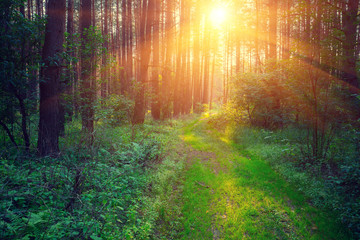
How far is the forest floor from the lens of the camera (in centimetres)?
387

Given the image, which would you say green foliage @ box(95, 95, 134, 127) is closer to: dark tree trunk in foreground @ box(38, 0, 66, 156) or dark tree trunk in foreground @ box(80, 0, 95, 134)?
dark tree trunk in foreground @ box(80, 0, 95, 134)

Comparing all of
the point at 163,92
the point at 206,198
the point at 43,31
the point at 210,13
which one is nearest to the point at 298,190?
the point at 206,198

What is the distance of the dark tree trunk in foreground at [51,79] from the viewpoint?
569 cm

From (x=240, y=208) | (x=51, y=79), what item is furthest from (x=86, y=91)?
Result: (x=240, y=208)

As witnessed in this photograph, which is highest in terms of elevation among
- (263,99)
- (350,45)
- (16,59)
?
(350,45)

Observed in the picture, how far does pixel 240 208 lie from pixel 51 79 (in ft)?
22.3

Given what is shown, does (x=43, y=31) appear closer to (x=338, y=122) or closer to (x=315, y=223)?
(x=315, y=223)

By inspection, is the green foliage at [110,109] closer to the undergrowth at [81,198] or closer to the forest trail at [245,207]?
the undergrowth at [81,198]

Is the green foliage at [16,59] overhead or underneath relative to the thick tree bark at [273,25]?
underneath

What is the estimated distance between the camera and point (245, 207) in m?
4.70

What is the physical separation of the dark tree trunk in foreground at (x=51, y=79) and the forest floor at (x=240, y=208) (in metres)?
4.31

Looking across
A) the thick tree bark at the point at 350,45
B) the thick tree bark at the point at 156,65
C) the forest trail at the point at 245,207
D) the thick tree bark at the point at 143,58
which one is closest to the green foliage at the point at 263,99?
the thick tree bark at the point at 350,45

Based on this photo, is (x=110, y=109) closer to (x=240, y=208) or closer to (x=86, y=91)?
(x=86, y=91)

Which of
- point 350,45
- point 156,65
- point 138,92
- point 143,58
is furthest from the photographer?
point 156,65
